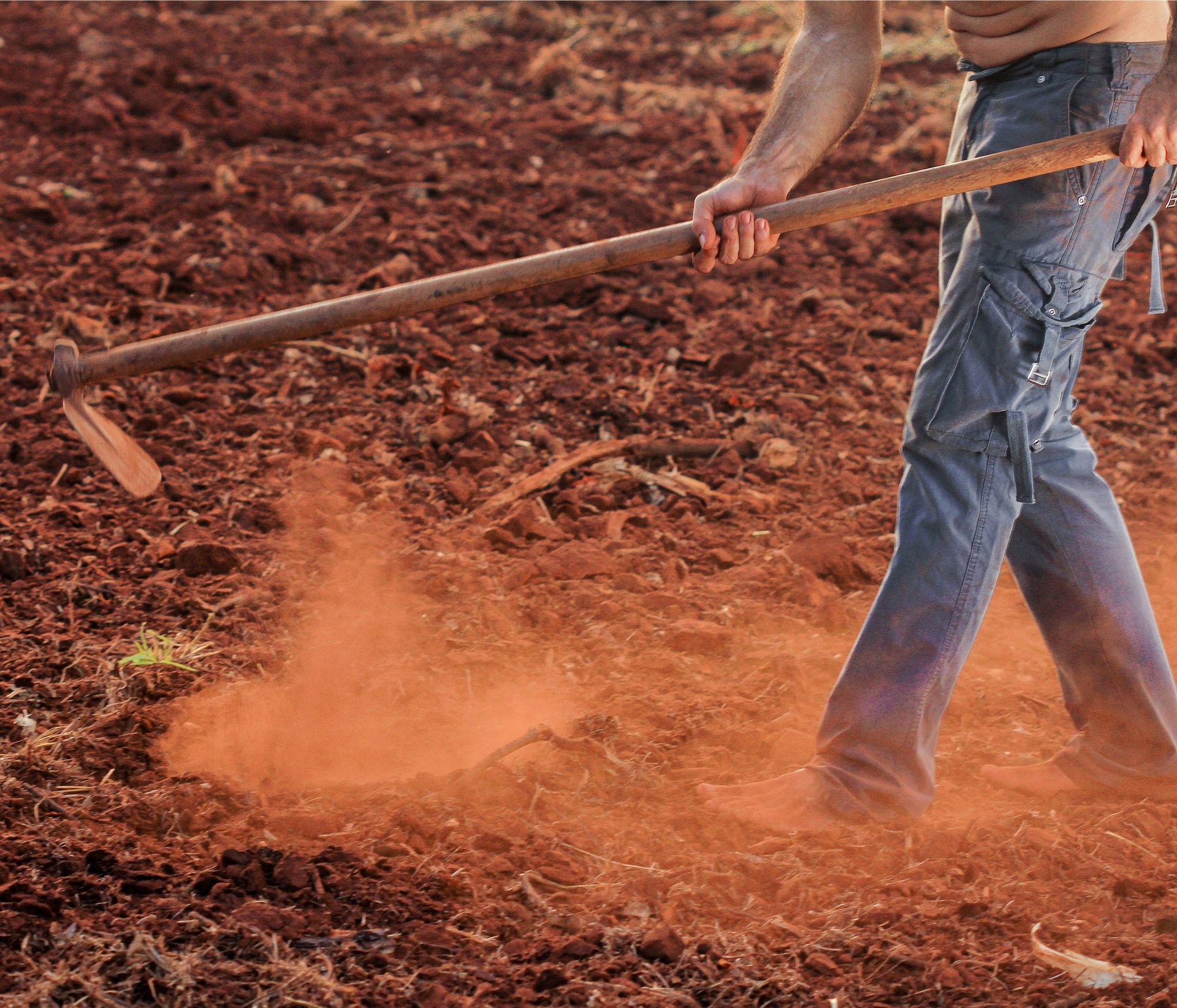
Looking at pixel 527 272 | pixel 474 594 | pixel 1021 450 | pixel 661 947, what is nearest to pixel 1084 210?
pixel 1021 450

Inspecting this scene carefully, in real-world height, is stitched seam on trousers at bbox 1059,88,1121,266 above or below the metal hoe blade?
above

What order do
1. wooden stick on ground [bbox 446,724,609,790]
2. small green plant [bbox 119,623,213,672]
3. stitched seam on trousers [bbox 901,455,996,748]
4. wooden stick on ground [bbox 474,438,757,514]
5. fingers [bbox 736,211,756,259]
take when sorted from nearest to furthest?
stitched seam on trousers [bbox 901,455,996,748], fingers [bbox 736,211,756,259], wooden stick on ground [bbox 446,724,609,790], small green plant [bbox 119,623,213,672], wooden stick on ground [bbox 474,438,757,514]

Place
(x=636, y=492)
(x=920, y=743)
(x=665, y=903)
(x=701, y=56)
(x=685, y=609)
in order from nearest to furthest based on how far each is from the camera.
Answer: (x=665, y=903), (x=920, y=743), (x=685, y=609), (x=636, y=492), (x=701, y=56)

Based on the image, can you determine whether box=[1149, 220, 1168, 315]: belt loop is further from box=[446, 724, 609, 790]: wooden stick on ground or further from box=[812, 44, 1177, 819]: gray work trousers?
box=[446, 724, 609, 790]: wooden stick on ground

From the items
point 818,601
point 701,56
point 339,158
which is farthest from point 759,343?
point 701,56

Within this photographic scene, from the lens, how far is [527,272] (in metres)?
2.49

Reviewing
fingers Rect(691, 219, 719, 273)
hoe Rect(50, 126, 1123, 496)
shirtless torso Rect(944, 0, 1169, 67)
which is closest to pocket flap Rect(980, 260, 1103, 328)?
hoe Rect(50, 126, 1123, 496)

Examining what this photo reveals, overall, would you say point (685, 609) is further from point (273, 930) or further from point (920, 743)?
point (273, 930)

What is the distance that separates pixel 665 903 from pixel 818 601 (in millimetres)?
1331

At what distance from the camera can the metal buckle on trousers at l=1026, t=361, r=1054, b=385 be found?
88.6 inches

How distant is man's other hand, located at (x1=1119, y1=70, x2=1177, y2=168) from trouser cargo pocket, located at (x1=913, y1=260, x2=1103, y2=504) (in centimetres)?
23

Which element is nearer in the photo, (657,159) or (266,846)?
(266,846)

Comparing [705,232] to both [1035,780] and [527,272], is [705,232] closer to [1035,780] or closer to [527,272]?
[527,272]

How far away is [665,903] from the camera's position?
7.46 feet
